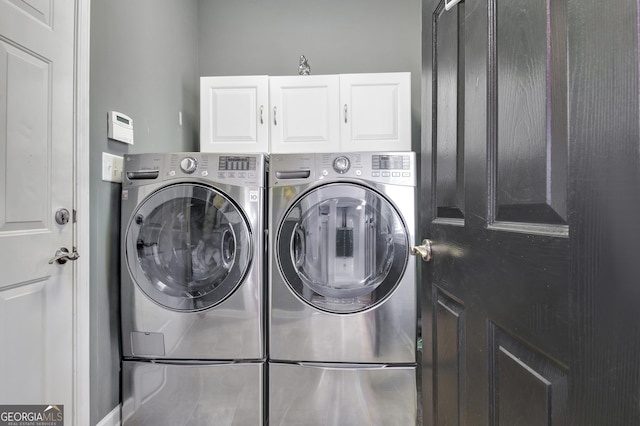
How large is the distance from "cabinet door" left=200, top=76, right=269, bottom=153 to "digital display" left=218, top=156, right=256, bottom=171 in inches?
18.8

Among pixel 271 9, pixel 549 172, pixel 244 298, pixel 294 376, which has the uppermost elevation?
pixel 271 9

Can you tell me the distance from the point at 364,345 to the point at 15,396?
Result: 129 centimetres

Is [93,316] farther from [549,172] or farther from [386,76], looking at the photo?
[386,76]

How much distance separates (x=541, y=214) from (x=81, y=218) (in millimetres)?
1514

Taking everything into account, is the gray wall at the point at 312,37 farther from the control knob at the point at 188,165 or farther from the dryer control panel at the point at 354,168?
the control knob at the point at 188,165

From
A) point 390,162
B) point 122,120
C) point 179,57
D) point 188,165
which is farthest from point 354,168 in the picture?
point 179,57

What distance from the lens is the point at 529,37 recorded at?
49cm

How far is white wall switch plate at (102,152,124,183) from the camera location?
1336 mm

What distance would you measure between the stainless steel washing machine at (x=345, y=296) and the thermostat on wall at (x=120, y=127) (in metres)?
0.77

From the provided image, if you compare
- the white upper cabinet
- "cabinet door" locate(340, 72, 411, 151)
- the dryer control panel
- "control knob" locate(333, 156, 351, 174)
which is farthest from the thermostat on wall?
"cabinet door" locate(340, 72, 411, 151)

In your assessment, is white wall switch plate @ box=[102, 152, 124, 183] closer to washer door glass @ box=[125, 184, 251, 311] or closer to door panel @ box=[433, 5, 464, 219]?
washer door glass @ box=[125, 184, 251, 311]

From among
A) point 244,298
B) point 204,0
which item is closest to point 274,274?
point 244,298

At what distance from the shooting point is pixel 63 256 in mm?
1118

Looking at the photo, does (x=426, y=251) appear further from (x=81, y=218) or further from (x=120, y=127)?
(x=120, y=127)
